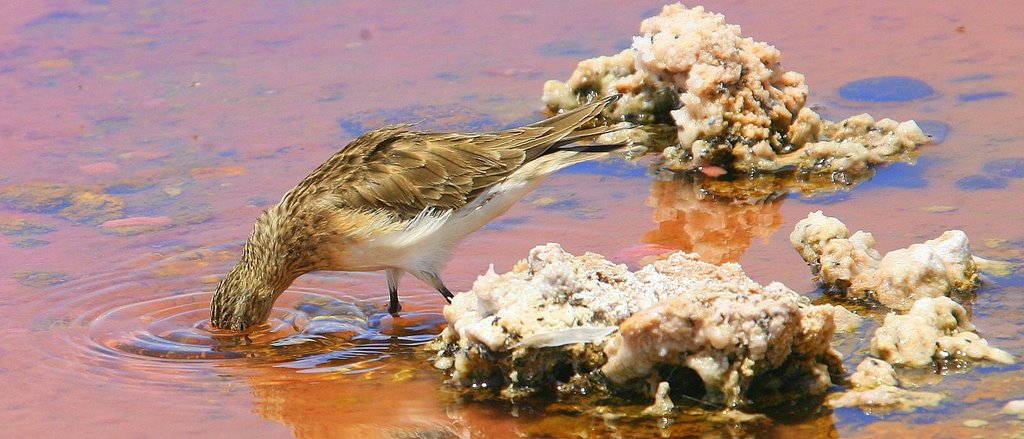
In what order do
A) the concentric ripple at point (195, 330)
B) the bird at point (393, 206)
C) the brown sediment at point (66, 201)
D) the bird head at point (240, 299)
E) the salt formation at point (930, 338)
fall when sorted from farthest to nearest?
the brown sediment at point (66, 201) < the bird at point (393, 206) < the bird head at point (240, 299) < the concentric ripple at point (195, 330) < the salt formation at point (930, 338)

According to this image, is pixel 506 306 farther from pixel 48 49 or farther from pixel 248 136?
pixel 48 49

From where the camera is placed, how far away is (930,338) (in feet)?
19.8

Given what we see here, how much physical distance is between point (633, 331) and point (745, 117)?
3.94 metres

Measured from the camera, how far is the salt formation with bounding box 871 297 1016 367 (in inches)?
237

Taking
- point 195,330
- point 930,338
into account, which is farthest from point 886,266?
point 195,330

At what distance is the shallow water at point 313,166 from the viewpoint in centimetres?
622

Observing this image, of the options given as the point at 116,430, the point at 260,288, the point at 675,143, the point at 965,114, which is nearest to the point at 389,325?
the point at 260,288

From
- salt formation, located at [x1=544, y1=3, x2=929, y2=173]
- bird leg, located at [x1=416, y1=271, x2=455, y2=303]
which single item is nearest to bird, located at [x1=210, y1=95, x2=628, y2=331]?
bird leg, located at [x1=416, y1=271, x2=455, y2=303]

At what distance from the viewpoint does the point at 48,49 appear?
12.7m

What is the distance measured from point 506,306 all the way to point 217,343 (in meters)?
1.99

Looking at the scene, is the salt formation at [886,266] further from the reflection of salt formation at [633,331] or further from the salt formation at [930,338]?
the reflection of salt formation at [633,331]

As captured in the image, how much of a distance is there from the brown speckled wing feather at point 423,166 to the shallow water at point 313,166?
1.63 ft

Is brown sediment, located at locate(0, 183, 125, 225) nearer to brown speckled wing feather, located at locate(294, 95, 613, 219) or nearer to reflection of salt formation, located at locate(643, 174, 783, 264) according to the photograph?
brown speckled wing feather, located at locate(294, 95, 613, 219)

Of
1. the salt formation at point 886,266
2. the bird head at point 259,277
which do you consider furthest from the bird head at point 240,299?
the salt formation at point 886,266
